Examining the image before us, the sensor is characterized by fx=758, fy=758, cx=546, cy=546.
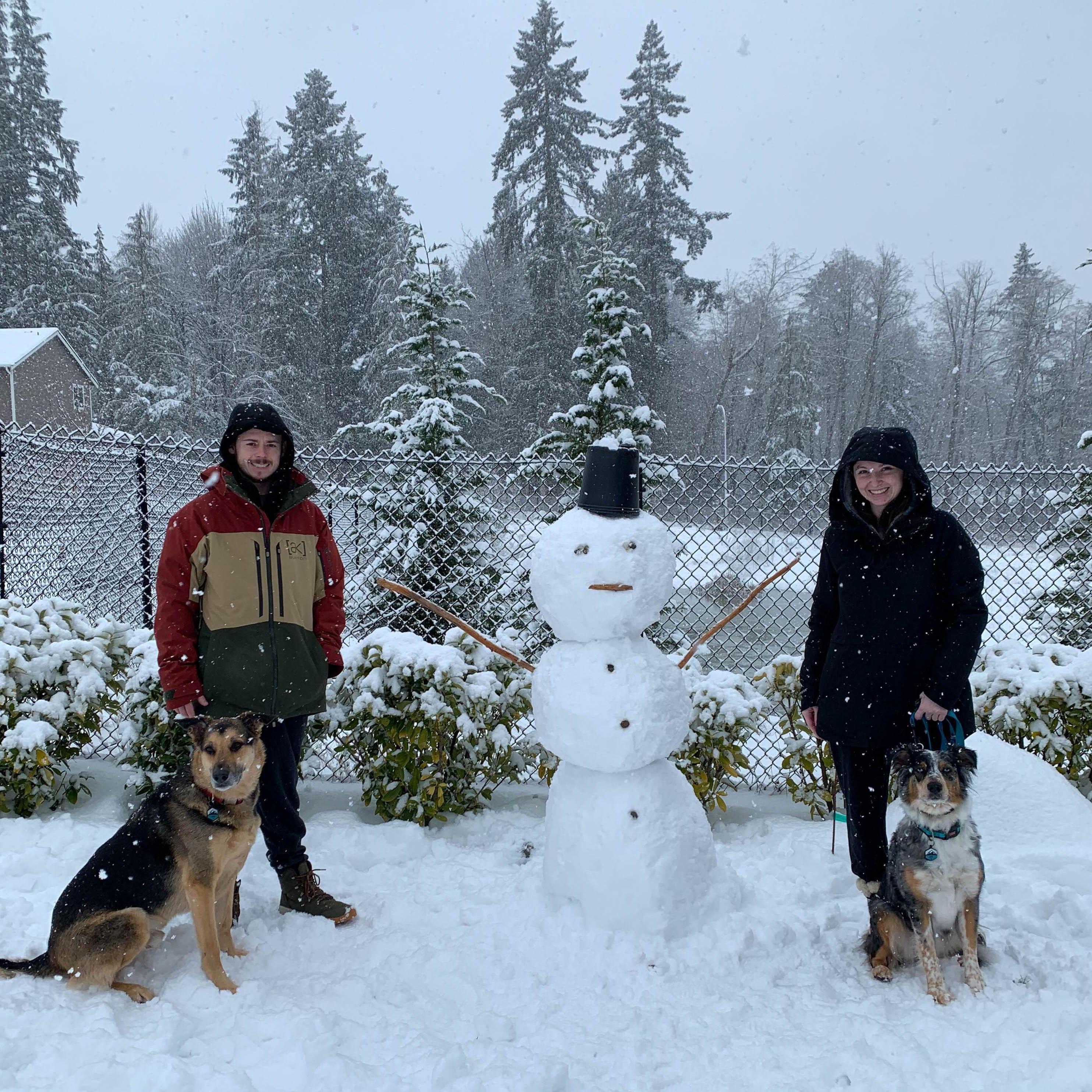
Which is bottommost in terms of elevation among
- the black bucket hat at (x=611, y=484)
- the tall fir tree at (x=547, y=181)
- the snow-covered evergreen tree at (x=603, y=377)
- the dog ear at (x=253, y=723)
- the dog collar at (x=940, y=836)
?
the dog collar at (x=940, y=836)

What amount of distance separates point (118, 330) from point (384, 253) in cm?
1041

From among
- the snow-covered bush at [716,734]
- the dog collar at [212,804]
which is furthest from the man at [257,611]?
the snow-covered bush at [716,734]

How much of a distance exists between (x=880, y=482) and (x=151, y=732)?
3817mm

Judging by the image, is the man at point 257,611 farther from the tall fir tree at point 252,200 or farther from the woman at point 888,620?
the tall fir tree at point 252,200

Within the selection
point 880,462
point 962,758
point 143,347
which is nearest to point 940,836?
point 962,758

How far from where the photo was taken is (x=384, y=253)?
993 inches

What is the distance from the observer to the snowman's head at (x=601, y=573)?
9.89ft

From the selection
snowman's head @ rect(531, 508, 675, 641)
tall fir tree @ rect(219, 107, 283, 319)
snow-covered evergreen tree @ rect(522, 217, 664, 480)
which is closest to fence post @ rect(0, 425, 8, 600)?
snowman's head @ rect(531, 508, 675, 641)

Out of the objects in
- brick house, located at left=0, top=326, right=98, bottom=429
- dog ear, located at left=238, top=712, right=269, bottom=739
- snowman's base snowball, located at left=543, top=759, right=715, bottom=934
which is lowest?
snowman's base snowball, located at left=543, top=759, right=715, bottom=934

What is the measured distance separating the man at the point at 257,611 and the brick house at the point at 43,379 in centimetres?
2618

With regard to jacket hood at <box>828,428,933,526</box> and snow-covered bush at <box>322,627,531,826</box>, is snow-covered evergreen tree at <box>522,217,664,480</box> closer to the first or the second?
snow-covered bush at <box>322,627,531,826</box>

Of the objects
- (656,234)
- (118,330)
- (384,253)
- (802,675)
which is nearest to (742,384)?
(656,234)

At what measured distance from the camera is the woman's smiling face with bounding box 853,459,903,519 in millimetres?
2830

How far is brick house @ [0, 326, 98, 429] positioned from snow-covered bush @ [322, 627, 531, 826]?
83.9 ft
